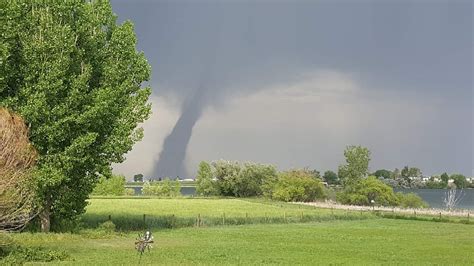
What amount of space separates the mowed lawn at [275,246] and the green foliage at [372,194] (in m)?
58.6

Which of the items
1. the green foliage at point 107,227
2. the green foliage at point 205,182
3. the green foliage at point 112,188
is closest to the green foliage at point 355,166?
the green foliage at point 205,182

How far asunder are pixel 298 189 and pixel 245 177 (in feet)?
71.3

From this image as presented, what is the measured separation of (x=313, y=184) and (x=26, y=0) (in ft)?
301

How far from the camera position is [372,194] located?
400 feet

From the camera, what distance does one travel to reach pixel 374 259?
37.5m

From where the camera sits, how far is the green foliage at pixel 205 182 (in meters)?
156

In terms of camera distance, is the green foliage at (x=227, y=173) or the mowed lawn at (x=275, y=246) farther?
the green foliage at (x=227, y=173)

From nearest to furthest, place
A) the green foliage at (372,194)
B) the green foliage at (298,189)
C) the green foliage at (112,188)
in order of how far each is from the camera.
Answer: the green foliage at (372,194) → the green foliage at (298,189) → the green foliage at (112,188)

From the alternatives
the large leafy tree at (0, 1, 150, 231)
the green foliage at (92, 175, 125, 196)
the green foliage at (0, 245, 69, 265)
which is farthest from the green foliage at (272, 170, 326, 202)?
the green foliage at (0, 245, 69, 265)

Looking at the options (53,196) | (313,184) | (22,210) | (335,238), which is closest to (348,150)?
(313,184)

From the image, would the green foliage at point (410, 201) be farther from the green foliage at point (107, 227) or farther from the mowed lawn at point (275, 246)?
the green foliage at point (107, 227)

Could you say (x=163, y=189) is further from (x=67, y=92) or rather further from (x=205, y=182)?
(x=67, y=92)

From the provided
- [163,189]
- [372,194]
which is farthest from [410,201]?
[163,189]

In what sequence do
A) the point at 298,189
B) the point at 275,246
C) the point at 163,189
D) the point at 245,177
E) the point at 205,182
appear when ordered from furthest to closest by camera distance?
the point at 163,189 → the point at 205,182 → the point at 245,177 → the point at 298,189 → the point at 275,246
